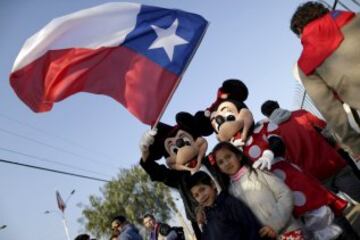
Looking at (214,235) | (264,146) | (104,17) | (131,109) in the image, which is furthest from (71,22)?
(214,235)

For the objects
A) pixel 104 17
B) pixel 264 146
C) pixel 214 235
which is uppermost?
pixel 104 17

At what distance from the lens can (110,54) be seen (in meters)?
4.87

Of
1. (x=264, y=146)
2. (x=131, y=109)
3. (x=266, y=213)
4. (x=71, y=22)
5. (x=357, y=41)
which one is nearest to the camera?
(x=357, y=41)

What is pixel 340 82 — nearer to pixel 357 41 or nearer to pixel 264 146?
pixel 357 41

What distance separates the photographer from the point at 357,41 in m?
2.64

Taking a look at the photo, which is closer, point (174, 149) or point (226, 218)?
point (226, 218)

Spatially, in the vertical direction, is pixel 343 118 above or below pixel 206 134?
above

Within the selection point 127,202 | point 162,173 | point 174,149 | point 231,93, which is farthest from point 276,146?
point 127,202

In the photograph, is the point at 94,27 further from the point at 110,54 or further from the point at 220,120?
the point at 220,120

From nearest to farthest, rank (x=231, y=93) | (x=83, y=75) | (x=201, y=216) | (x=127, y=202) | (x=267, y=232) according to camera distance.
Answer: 1. (x=267, y=232)
2. (x=201, y=216)
3. (x=231, y=93)
4. (x=83, y=75)
5. (x=127, y=202)

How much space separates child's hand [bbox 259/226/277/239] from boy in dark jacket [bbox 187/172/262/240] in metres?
0.03

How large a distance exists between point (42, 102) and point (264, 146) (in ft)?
8.23

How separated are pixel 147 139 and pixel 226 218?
1.40 meters

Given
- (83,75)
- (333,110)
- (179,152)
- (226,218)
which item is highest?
(333,110)
